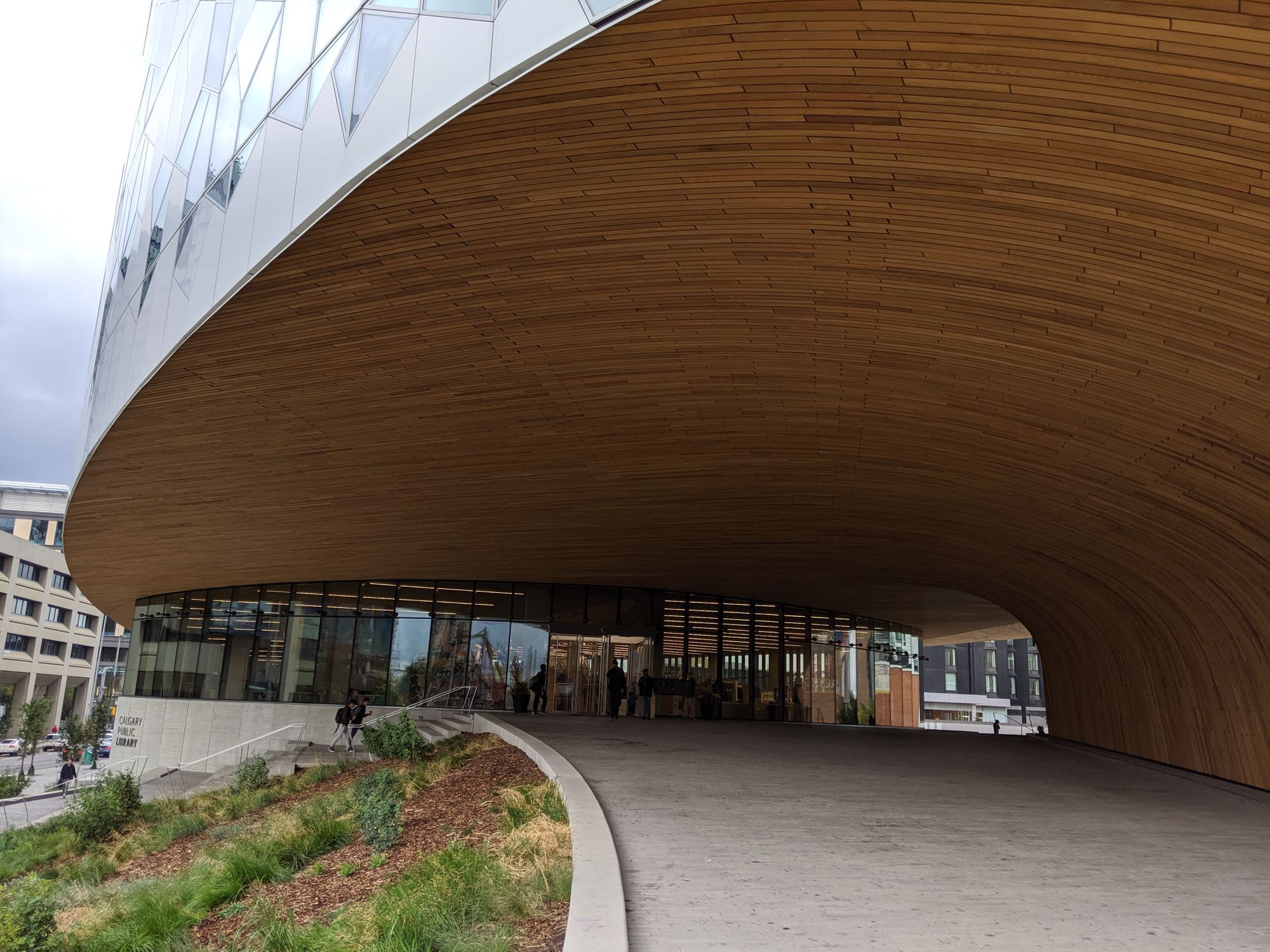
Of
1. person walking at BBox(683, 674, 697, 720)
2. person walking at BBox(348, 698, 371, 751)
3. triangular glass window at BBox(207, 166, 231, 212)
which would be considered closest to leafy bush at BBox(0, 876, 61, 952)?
triangular glass window at BBox(207, 166, 231, 212)

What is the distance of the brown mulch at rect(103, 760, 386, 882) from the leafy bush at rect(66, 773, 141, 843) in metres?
3.62

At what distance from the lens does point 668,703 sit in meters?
26.4

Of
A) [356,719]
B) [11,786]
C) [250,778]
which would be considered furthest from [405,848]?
[11,786]

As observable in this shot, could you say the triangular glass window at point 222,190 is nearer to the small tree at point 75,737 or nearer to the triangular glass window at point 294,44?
the triangular glass window at point 294,44

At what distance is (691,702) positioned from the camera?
2659cm

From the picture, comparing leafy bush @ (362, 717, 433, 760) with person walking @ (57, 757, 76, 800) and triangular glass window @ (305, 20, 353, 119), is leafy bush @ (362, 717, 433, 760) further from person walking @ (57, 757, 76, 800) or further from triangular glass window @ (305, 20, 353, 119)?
person walking @ (57, 757, 76, 800)

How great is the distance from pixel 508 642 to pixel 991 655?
6803 cm

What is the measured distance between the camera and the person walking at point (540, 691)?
24891mm

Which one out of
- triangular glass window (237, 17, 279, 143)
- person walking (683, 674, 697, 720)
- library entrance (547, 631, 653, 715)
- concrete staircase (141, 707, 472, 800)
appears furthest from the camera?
person walking (683, 674, 697, 720)

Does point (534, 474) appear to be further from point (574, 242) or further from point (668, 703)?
point (668, 703)

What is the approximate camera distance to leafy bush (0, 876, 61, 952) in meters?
7.21

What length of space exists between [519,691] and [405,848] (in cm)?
1625

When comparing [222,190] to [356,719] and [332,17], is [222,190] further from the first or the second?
[356,719]

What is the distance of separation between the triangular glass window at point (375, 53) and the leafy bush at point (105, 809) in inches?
588
